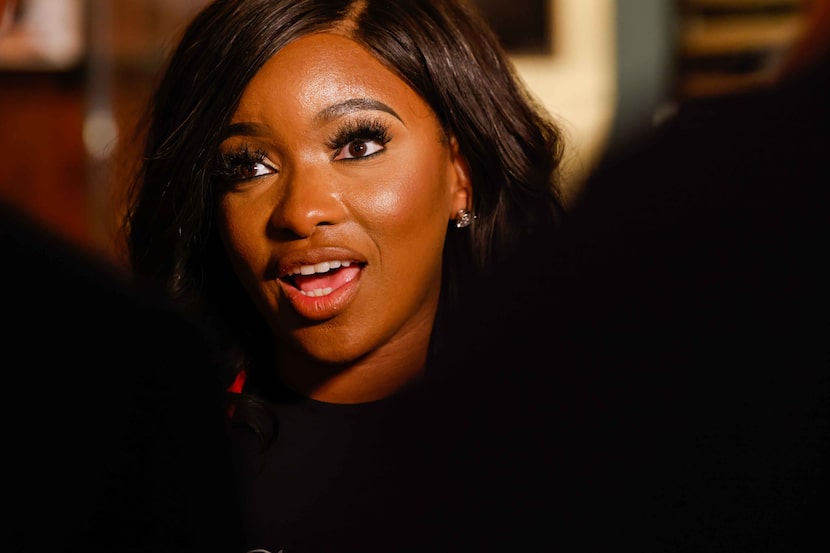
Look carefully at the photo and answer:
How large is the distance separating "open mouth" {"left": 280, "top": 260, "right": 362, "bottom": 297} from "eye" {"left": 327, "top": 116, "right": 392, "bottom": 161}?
84mm

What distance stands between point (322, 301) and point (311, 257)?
39 mm

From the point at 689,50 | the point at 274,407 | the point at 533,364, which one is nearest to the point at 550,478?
the point at 533,364

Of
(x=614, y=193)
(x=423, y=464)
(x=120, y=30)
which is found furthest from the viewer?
(x=120, y=30)

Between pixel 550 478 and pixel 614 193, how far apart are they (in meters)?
0.16

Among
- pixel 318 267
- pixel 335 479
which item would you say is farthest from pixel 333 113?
pixel 335 479

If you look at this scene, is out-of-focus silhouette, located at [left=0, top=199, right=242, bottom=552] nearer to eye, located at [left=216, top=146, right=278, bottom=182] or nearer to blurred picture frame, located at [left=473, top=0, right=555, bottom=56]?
eye, located at [left=216, top=146, right=278, bottom=182]

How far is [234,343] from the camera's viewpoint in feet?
2.88

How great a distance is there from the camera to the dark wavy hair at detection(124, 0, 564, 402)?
2.59ft

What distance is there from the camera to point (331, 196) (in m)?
0.75

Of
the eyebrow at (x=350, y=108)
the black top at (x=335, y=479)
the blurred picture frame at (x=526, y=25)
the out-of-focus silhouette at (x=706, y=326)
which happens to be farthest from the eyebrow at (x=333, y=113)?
the blurred picture frame at (x=526, y=25)

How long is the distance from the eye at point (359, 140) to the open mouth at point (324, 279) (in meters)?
0.08

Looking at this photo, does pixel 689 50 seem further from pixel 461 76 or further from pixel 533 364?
pixel 533 364

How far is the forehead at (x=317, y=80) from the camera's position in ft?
2.46

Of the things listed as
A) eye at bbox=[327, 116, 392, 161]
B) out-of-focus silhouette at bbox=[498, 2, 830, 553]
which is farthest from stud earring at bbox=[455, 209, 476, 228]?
out-of-focus silhouette at bbox=[498, 2, 830, 553]
